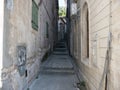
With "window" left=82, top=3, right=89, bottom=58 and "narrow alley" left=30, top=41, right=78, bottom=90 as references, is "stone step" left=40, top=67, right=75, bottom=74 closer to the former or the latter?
"narrow alley" left=30, top=41, right=78, bottom=90

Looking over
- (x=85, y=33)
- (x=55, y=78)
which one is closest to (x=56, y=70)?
(x=55, y=78)

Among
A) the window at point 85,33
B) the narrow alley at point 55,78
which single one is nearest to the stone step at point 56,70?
the narrow alley at point 55,78

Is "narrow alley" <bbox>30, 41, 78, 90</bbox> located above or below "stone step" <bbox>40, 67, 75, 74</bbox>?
below

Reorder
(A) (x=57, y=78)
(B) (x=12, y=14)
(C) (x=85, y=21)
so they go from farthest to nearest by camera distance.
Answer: (A) (x=57, y=78) → (C) (x=85, y=21) → (B) (x=12, y=14)

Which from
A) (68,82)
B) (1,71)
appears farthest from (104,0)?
(68,82)

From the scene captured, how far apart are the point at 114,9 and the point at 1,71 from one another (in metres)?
1.81

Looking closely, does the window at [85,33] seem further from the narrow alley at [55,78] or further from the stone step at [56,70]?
the stone step at [56,70]

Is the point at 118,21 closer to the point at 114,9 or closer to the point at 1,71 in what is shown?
the point at 114,9

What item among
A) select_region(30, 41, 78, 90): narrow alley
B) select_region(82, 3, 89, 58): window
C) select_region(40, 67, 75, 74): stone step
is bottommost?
select_region(30, 41, 78, 90): narrow alley

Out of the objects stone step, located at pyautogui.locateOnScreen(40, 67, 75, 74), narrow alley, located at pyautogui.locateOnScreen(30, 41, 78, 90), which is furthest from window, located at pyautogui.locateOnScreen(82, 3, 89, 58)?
stone step, located at pyautogui.locateOnScreen(40, 67, 75, 74)

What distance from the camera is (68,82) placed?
6.09m

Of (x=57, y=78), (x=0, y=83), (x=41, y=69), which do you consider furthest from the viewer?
(x=41, y=69)

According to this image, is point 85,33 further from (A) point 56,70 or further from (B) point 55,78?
(A) point 56,70

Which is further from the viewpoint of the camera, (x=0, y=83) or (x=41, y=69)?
(x=41, y=69)
